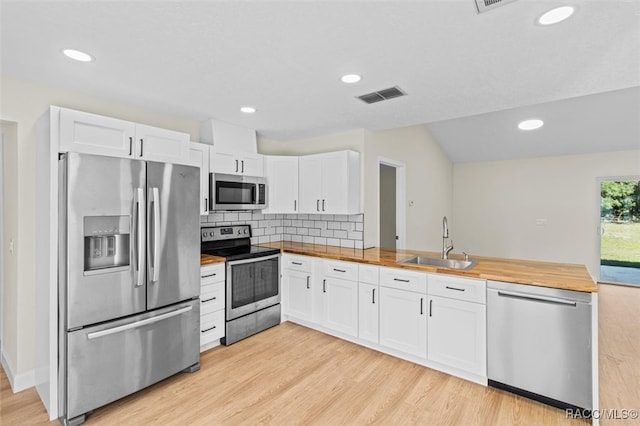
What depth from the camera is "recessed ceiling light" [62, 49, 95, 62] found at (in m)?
2.02

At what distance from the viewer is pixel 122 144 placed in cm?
254

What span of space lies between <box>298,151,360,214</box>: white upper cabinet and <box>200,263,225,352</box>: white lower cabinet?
1.39 metres

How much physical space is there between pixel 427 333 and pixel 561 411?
1.00 meters

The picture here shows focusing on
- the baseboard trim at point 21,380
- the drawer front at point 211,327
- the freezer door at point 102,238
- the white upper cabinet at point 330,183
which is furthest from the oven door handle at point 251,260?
the baseboard trim at point 21,380

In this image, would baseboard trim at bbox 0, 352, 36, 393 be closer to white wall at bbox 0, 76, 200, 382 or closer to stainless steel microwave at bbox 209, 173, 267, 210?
white wall at bbox 0, 76, 200, 382

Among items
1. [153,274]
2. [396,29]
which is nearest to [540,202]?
[396,29]

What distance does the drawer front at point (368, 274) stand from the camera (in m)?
3.16

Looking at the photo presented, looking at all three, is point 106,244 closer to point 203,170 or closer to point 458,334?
point 203,170

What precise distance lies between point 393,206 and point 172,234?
12.7 feet

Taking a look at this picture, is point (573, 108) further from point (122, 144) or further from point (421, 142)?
point (122, 144)

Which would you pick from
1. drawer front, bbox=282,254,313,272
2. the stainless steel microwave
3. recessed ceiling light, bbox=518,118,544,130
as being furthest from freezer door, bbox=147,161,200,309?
recessed ceiling light, bbox=518,118,544,130

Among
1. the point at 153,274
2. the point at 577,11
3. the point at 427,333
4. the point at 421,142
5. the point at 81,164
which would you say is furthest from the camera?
the point at 421,142

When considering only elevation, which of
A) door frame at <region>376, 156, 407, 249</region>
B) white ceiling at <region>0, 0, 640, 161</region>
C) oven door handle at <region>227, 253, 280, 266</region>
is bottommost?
oven door handle at <region>227, 253, 280, 266</region>

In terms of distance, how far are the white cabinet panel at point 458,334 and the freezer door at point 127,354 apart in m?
2.09
